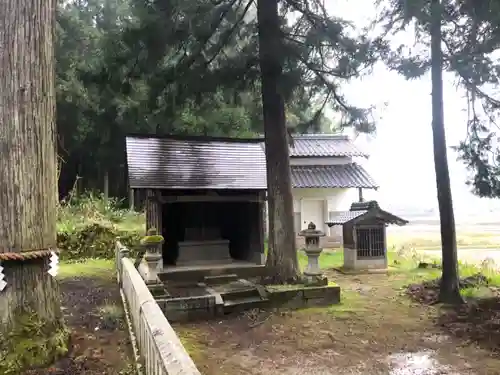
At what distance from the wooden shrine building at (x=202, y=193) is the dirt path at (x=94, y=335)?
3.04m

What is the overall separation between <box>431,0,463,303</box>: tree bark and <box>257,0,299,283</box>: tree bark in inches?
122

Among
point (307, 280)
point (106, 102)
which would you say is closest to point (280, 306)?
point (307, 280)

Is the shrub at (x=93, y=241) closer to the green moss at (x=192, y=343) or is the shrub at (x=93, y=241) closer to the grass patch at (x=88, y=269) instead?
the grass patch at (x=88, y=269)

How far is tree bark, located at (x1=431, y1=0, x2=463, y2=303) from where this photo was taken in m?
8.73

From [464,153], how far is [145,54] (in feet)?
23.1

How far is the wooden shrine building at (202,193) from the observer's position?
1058 centimetres

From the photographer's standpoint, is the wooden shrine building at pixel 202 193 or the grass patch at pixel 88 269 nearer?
the grass patch at pixel 88 269

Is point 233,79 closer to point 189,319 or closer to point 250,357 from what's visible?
point 189,319

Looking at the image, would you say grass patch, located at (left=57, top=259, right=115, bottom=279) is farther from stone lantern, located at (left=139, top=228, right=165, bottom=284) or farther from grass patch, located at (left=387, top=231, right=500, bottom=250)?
grass patch, located at (left=387, top=231, right=500, bottom=250)

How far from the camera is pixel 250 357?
A: 5.80 meters

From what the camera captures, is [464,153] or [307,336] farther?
[464,153]

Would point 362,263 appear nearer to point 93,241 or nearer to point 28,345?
point 93,241

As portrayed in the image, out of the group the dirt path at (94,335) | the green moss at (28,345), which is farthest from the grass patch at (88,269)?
the green moss at (28,345)

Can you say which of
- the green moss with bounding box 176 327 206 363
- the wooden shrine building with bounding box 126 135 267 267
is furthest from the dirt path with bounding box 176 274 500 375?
the wooden shrine building with bounding box 126 135 267 267
